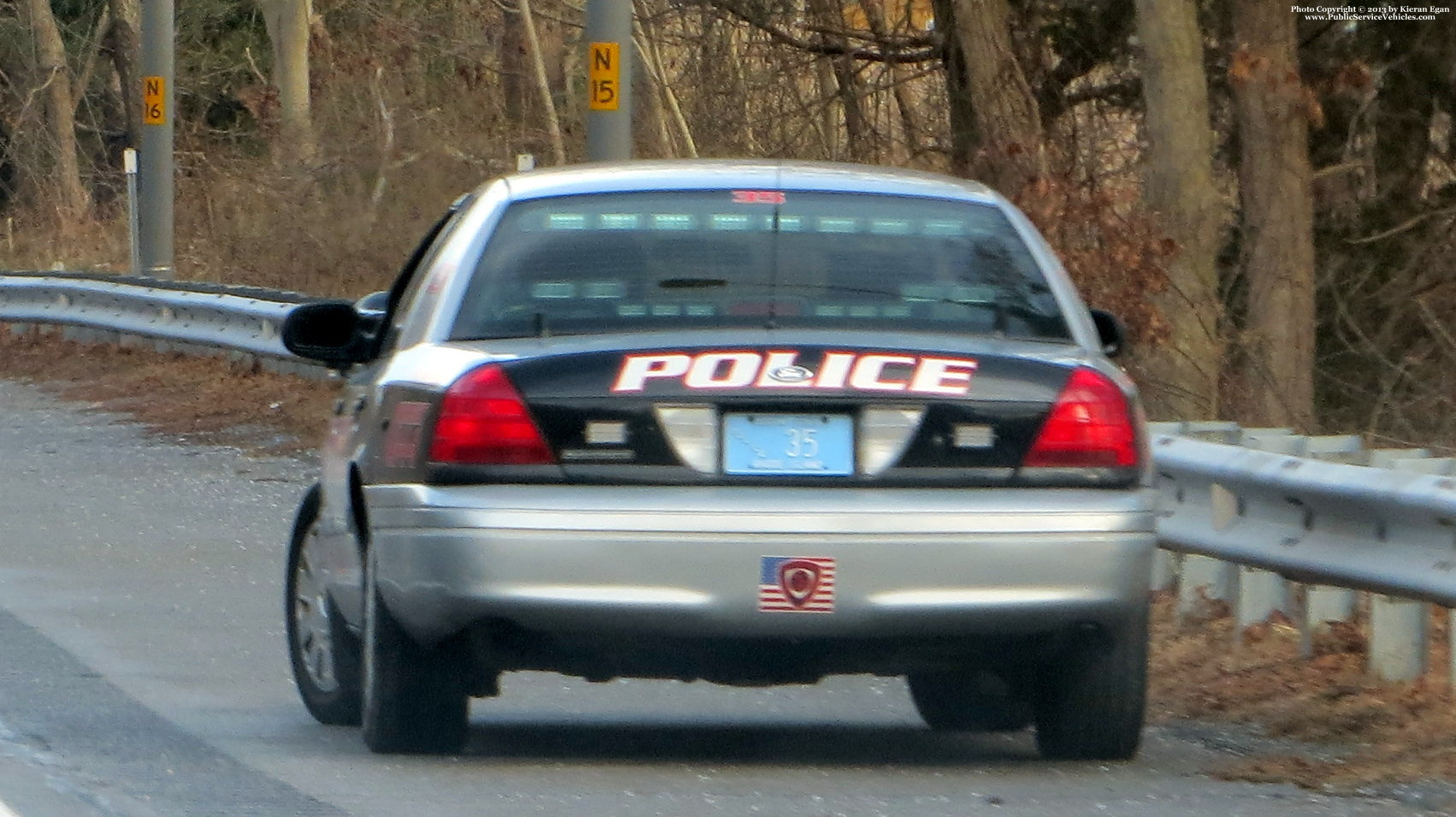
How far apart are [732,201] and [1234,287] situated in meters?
17.3

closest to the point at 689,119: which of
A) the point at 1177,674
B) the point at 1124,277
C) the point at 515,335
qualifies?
the point at 1124,277

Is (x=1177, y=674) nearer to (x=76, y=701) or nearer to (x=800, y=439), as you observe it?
(x=800, y=439)

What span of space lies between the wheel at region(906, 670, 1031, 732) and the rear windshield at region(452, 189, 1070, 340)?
1233mm

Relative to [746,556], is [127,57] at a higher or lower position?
higher

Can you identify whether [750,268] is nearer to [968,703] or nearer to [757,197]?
[757,197]

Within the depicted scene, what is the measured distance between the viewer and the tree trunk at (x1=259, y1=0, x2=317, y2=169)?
32.4 m

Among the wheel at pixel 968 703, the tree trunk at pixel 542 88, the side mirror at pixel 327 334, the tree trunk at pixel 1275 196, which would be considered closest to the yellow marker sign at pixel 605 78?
the tree trunk at pixel 1275 196

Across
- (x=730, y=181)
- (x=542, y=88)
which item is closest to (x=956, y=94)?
(x=542, y=88)

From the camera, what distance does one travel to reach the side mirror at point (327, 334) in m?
7.79

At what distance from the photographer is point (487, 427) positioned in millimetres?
6469

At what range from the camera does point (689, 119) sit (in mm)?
27266

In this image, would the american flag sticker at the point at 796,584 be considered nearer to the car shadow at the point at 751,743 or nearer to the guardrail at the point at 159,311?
the car shadow at the point at 751,743

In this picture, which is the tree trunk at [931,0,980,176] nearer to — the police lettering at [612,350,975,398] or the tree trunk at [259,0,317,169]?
the tree trunk at [259,0,317,169]

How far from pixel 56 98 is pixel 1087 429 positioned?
1619 inches
